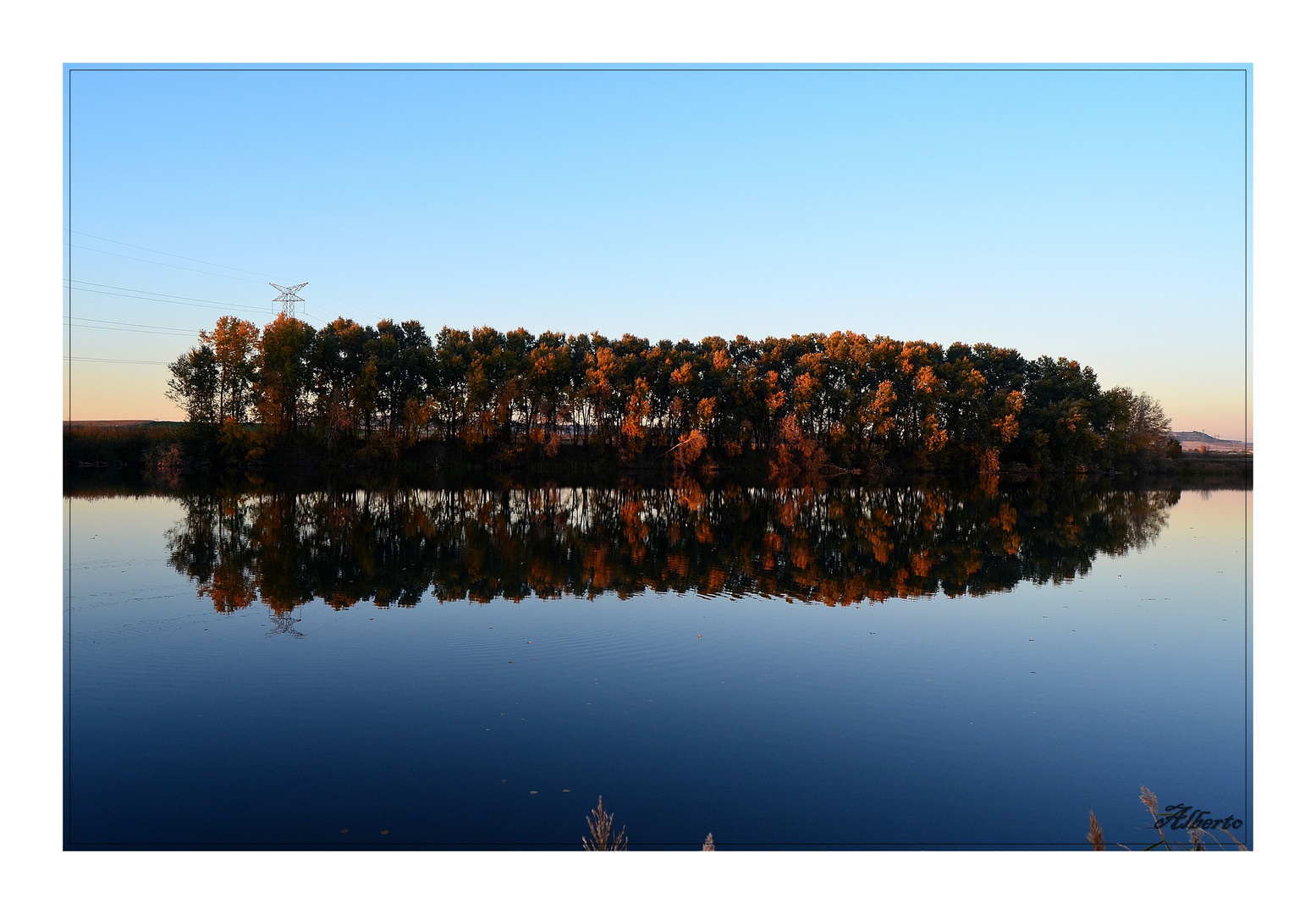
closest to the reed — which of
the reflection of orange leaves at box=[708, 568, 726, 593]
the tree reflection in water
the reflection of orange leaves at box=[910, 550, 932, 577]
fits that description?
the tree reflection in water

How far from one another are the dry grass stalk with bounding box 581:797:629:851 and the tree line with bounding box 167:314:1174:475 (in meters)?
65.6

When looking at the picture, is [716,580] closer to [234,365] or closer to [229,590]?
[229,590]

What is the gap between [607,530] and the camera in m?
27.6

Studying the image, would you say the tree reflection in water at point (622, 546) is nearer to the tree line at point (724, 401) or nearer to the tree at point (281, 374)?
the tree at point (281, 374)

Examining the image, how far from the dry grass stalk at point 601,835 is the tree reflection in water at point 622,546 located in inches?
358

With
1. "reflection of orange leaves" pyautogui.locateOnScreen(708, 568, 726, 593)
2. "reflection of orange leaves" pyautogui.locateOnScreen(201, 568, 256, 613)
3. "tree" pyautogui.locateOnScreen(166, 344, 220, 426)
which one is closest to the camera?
"reflection of orange leaves" pyautogui.locateOnScreen(201, 568, 256, 613)

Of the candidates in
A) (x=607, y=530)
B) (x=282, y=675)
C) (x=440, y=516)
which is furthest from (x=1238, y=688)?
(x=440, y=516)

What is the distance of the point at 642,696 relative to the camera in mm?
10000

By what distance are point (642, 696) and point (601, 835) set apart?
11.9 feet

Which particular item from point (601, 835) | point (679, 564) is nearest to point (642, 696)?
point (601, 835)

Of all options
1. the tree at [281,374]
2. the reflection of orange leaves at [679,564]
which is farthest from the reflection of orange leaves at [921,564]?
the tree at [281,374]

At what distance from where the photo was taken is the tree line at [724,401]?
7169 centimetres

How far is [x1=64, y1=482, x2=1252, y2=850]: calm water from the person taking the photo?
716 cm

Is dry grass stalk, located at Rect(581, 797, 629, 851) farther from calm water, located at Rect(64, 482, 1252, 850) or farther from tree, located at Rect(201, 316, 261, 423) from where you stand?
tree, located at Rect(201, 316, 261, 423)
